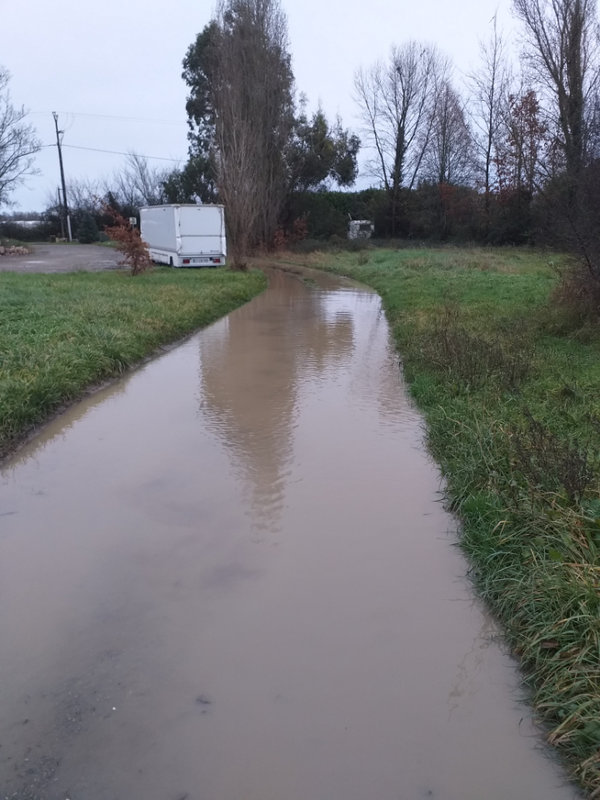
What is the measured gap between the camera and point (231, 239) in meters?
25.3

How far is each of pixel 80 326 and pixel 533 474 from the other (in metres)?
8.24

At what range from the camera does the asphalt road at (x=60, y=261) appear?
87.7 feet

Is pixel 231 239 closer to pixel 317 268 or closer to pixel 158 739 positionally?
pixel 317 268

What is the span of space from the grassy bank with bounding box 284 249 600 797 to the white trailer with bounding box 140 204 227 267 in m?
13.8

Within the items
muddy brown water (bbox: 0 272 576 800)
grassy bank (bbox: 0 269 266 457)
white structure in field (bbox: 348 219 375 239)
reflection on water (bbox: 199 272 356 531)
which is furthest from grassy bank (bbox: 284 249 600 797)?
white structure in field (bbox: 348 219 375 239)

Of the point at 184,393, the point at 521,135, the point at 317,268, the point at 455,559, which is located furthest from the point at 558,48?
the point at 455,559

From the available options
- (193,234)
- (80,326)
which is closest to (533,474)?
(80,326)

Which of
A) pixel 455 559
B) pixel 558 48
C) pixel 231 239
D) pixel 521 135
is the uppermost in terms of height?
pixel 558 48

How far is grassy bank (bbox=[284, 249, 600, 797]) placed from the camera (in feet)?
10.4

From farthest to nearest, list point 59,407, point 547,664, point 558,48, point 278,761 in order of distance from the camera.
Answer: point 558,48 < point 59,407 < point 547,664 < point 278,761

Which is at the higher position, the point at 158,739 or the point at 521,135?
the point at 521,135

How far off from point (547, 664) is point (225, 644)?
162cm

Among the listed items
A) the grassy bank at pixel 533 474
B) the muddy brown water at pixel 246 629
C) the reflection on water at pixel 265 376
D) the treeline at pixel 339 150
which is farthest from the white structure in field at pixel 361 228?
the muddy brown water at pixel 246 629

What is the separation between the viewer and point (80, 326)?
→ 36.2 feet
